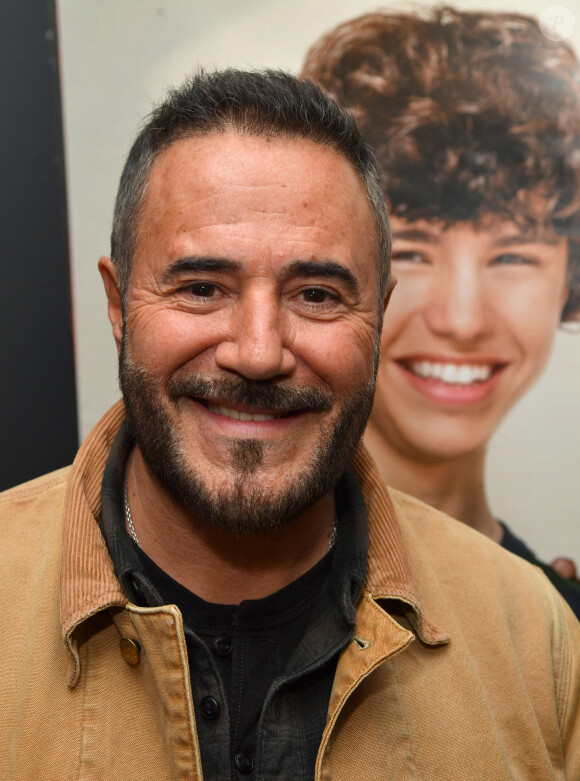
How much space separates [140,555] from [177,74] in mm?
1164

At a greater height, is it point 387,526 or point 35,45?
point 35,45

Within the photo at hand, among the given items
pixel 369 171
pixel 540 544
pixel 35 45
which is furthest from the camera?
pixel 540 544

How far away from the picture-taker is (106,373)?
6.34 ft

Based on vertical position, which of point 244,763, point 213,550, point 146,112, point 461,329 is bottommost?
point 244,763

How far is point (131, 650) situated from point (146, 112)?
1285mm

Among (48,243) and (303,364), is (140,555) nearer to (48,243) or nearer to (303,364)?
(303,364)

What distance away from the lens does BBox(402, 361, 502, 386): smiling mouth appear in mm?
1846

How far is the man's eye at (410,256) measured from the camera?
5.89ft

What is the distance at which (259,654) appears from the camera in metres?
1.21

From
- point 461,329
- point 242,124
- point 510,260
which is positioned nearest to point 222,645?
point 242,124

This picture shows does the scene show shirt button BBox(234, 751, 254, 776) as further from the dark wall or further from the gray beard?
the dark wall

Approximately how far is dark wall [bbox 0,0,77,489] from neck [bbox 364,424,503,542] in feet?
2.69

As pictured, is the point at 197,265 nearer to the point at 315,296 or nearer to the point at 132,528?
the point at 315,296

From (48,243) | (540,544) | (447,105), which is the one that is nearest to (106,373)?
(48,243)
